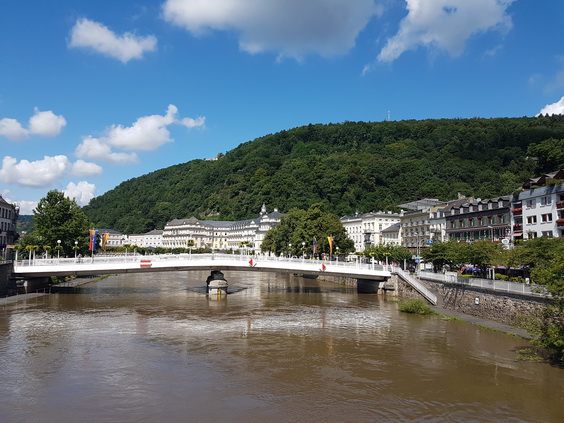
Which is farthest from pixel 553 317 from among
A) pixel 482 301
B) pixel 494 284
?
pixel 482 301

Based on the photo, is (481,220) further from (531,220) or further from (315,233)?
(315,233)

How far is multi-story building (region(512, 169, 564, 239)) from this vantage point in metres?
52.2

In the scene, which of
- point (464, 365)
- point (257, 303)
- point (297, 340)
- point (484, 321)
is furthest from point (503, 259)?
point (257, 303)

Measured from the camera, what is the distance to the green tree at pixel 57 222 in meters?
64.6

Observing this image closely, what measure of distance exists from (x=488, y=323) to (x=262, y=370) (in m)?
18.5

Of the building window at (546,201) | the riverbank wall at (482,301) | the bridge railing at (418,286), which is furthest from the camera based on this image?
the building window at (546,201)

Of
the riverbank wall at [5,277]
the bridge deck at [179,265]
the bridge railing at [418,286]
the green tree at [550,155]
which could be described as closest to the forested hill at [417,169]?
the green tree at [550,155]

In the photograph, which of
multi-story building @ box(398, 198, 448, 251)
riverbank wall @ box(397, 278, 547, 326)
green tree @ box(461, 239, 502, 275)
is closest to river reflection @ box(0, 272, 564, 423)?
riverbank wall @ box(397, 278, 547, 326)

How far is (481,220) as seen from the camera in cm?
6725

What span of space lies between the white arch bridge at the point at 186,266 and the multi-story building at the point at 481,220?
819 inches

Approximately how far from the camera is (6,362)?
22.2 meters

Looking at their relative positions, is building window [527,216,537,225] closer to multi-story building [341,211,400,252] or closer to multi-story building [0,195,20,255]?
multi-story building [341,211,400,252]

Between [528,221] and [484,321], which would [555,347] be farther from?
[528,221]

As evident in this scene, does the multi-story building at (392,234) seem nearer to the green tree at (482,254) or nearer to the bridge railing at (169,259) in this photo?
the bridge railing at (169,259)
